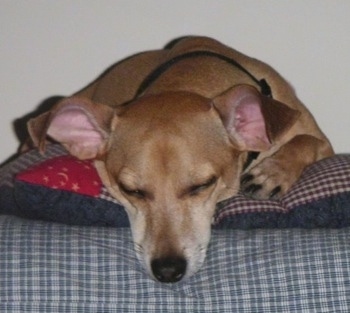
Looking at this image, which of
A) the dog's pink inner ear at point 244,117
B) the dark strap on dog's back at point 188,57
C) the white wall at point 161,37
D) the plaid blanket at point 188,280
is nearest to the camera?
the plaid blanket at point 188,280

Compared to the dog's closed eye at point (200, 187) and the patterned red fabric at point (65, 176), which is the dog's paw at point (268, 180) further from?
the patterned red fabric at point (65, 176)

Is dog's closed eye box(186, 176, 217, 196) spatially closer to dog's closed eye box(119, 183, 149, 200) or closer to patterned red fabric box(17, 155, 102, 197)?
dog's closed eye box(119, 183, 149, 200)

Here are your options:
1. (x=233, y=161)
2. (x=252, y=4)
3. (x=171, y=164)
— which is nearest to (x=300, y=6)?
(x=252, y=4)

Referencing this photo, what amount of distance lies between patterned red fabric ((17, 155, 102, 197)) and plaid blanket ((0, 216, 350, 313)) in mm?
197

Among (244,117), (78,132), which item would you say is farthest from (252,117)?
(78,132)

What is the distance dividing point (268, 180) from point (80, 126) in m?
0.64

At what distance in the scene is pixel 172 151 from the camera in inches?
97.5

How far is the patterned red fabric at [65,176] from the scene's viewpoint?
251cm

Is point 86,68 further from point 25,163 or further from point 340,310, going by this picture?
point 340,310

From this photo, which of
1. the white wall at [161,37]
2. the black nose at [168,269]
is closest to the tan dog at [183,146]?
the black nose at [168,269]

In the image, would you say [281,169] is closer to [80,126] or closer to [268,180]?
[268,180]

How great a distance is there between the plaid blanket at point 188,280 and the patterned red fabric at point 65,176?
20 centimetres

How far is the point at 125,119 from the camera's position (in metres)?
2.65

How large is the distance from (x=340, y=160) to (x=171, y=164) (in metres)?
0.64
